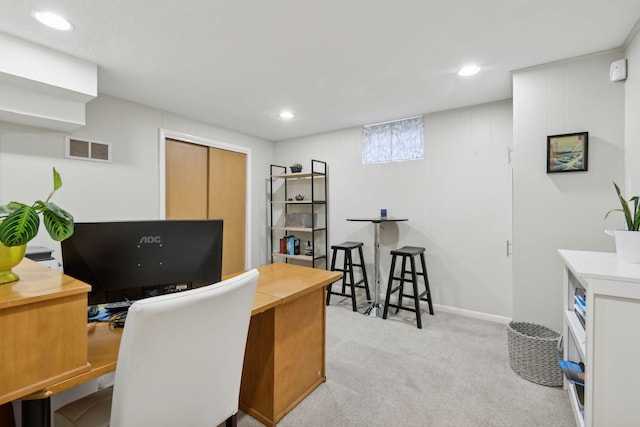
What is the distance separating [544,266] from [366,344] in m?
1.58

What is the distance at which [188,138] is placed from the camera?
364 centimetres

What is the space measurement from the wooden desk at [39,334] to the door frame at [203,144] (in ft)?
8.72

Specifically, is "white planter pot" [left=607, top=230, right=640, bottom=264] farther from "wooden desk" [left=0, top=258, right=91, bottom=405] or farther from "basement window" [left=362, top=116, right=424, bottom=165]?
"wooden desk" [left=0, top=258, right=91, bottom=405]

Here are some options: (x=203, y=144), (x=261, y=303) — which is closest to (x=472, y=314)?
(x=261, y=303)

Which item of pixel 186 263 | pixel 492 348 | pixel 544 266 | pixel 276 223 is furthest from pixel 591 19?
pixel 276 223

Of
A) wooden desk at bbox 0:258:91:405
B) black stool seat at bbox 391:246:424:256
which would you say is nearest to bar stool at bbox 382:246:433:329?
black stool seat at bbox 391:246:424:256

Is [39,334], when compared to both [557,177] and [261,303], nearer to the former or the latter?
[261,303]

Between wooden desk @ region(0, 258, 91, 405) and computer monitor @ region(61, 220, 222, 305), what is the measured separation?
30 centimetres

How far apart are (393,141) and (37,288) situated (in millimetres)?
3585

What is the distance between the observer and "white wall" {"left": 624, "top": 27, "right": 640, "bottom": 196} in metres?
1.81

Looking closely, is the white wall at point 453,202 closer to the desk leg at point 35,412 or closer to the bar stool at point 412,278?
the bar stool at point 412,278

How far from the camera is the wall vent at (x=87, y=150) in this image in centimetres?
266

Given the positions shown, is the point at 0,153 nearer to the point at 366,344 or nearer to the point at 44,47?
the point at 44,47

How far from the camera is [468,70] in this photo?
2363mm
